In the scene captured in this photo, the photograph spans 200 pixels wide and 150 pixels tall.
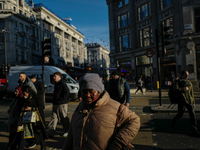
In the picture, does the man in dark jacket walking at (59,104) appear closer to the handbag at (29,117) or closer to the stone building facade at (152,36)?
the handbag at (29,117)

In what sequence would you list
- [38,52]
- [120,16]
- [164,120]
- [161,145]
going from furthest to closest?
[38,52]
[120,16]
[164,120]
[161,145]

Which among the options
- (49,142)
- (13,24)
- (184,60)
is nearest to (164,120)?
(49,142)

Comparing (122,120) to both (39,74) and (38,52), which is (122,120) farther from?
(38,52)

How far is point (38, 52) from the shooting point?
47.2 metres

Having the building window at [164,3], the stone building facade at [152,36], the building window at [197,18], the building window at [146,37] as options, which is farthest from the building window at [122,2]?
the building window at [197,18]

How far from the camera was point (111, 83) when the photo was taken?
566 centimetres

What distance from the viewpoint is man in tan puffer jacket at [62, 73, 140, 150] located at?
1.71 meters

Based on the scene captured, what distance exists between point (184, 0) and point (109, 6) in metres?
14.7

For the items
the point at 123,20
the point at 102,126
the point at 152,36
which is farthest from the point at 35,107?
the point at 123,20

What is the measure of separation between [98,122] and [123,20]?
31214mm

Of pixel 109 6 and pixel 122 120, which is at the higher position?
pixel 109 6

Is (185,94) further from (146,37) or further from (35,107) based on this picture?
(146,37)

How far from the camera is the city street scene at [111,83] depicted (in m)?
1.85

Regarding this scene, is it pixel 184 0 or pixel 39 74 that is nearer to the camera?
pixel 39 74
